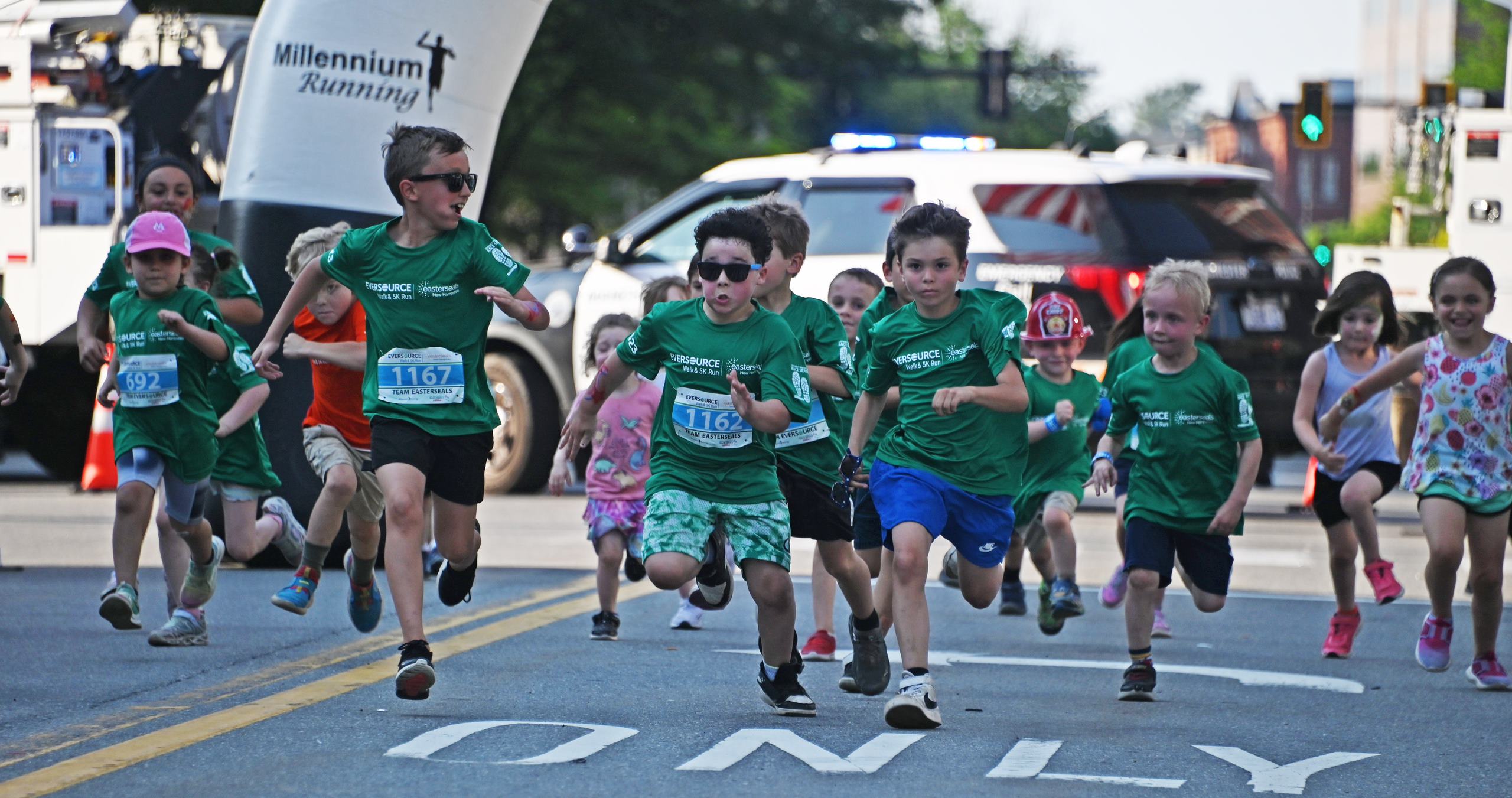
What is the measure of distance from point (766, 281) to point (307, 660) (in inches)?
81.6

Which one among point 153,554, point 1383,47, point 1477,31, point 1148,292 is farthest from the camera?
point 1383,47

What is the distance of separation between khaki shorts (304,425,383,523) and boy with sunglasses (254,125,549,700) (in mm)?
1456

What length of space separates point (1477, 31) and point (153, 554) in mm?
72541

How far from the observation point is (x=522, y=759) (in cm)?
532

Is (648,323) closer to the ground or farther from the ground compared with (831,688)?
farther from the ground

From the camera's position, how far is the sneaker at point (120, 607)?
A: 7449mm

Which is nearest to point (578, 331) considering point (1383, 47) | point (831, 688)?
point (831, 688)

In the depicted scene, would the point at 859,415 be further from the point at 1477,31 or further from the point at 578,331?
the point at 1477,31

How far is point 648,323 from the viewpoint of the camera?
6270mm

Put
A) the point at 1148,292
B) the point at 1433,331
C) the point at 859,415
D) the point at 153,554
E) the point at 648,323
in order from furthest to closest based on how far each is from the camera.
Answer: the point at 1433,331, the point at 153,554, the point at 1148,292, the point at 859,415, the point at 648,323

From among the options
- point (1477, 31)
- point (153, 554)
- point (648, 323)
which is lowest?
point (153, 554)

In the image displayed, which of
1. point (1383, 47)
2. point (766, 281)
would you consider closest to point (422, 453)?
point (766, 281)

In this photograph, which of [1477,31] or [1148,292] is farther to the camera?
[1477,31]

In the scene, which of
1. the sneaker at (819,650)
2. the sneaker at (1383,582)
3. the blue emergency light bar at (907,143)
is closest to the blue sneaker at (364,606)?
the sneaker at (819,650)
